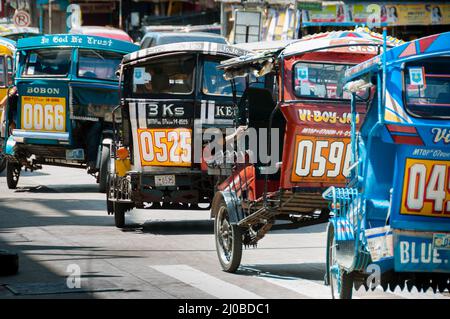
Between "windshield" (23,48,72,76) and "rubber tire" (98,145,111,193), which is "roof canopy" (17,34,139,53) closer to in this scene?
"windshield" (23,48,72,76)

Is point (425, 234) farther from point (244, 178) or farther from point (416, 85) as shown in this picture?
point (244, 178)

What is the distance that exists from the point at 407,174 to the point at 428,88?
2.67 ft

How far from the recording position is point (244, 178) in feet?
43.1

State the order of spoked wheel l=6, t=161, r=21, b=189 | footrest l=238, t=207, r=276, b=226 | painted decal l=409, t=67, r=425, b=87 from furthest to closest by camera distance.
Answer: spoked wheel l=6, t=161, r=21, b=189
footrest l=238, t=207, r=276, b=226
painted decal l=409, t=67, r=425, b=87

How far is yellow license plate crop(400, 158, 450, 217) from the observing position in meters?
8.84

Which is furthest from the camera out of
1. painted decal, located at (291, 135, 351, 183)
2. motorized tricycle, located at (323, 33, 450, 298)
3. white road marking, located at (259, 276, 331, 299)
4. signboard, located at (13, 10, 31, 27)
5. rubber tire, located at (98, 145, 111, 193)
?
signboard, located at (13, 10, 31, 27)

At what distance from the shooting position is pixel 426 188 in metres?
8.88

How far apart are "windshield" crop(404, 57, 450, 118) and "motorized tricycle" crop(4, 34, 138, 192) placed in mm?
12462

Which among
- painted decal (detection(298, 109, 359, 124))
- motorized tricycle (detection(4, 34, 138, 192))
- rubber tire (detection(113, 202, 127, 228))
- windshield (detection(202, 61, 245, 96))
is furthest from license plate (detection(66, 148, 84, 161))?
painted decal (detection(298, 109, 359, 124))

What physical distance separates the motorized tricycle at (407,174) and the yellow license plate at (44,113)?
1256cm

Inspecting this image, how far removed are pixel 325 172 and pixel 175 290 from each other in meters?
2.20

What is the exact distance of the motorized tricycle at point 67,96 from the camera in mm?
21328

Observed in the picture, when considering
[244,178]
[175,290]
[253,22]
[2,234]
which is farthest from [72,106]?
[253,22]

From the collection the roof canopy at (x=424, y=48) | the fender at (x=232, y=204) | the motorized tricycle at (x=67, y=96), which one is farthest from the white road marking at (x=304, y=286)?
the motorized tricycle at (x=67, y=96)
